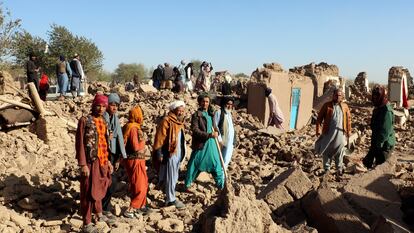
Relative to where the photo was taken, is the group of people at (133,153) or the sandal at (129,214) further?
the sandal at (129,214)

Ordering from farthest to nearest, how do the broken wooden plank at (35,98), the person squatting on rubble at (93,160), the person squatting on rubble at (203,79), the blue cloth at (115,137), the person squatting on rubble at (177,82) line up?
the person squatting on rubble at (203,79) → the person squatting on rubble at (177,82) → the broken wooden plank at (35,98) → the blue cloth at (115,137) → the person squatting on rubble at (93,160)

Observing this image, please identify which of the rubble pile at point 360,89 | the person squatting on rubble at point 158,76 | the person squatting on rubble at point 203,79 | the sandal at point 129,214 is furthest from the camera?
the rubble pile at point 360,89

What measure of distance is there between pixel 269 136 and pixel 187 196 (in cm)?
443

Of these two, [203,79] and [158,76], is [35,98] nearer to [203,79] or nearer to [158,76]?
[158,76]

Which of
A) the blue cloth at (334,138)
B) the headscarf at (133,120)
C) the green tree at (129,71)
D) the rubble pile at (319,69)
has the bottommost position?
the green tree at (129,71)

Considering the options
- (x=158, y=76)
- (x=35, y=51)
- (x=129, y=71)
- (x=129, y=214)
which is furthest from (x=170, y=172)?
(x=129, y=71)

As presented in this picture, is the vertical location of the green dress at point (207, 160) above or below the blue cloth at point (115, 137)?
below

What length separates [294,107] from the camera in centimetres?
1348

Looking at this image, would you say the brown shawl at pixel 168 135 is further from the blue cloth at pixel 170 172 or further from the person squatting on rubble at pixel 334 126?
the person squatting on rubble at pixel 334 126

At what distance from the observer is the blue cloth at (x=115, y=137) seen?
4.84 m

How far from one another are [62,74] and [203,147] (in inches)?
324

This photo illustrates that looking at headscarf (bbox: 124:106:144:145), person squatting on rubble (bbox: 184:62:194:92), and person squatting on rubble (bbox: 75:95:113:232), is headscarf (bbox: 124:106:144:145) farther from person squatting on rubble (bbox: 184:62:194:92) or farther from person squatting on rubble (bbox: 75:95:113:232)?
person squatting on rubble (bbox: 184:62:194:92)

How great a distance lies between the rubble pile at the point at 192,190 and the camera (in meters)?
4.01

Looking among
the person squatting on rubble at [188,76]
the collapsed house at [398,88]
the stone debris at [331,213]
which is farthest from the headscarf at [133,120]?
the collapsed house at [398,88]
